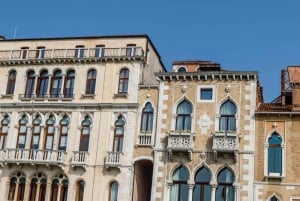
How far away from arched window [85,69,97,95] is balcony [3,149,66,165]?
449 cm

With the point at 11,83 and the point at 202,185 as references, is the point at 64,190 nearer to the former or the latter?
the point at 11,83

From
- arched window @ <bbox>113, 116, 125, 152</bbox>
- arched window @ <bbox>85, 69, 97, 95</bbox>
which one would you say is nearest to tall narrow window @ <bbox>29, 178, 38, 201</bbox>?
arched window @ <bbox>113, 116, 125, 152</bbox>

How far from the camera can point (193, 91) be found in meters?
34.2

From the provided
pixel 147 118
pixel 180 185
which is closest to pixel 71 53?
pixel 147 118

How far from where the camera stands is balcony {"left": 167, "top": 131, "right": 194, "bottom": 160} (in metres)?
32.5

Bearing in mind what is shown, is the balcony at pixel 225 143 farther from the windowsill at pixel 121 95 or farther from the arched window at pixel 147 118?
the windowsill at pixel 121 95

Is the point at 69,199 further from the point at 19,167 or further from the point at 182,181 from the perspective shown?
the point at 182,181

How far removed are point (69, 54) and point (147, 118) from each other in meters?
7.35

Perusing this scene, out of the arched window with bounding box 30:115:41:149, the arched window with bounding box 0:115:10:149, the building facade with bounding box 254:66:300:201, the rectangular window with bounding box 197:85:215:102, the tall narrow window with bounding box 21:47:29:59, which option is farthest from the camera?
the tall narrow window with bounding box 21:47:29:59

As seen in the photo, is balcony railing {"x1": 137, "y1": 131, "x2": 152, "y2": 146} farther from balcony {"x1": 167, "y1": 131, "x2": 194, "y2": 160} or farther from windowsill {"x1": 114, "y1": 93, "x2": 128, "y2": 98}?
windowsill {"x1": 114, "y1": 93, "x2": 128, "y2": 98}

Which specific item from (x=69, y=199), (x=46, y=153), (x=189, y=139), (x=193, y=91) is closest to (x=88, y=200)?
(x=69, y=199)

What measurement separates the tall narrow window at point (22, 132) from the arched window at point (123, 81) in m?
6.96

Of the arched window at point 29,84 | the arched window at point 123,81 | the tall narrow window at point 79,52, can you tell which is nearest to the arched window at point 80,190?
the arched window at point 123,81

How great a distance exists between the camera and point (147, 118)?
3472 centimetres
